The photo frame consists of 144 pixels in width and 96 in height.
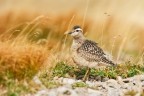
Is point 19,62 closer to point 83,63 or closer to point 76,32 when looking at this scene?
point 83,63

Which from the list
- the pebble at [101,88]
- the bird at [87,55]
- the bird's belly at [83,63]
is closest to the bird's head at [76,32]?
the bird at [87,55]

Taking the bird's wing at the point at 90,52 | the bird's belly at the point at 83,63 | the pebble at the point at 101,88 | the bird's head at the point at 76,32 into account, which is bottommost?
the pebble at the point at 101,88

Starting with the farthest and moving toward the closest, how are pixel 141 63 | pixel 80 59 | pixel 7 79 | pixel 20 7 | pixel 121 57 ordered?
pixel 20 7, pixel 121 57, pixel 141 63, pixel 80 59, pixel 7 79

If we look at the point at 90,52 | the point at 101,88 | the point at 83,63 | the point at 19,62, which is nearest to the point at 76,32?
the point at 90,52

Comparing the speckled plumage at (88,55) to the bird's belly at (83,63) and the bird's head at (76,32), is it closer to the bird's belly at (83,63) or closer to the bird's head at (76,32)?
the bird's belly at (83,63)

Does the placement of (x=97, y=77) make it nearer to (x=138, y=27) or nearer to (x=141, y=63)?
(x=141, y=63)

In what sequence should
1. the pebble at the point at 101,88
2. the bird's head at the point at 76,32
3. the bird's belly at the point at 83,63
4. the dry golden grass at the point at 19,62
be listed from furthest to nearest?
the bird's head at the point at 76,32
the bird's belly at the point at 83,63
the dry golden grass at the point at 19,62
the pebble at the point at 101,88

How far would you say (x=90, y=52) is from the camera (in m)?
16.2

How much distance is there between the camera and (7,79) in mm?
14844

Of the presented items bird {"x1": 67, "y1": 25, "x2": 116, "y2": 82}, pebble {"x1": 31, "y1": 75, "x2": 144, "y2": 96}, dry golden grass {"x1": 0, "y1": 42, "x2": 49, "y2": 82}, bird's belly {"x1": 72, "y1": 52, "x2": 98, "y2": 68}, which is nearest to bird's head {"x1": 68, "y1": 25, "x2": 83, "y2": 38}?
bird {"x1": 67, "y1": 25, "x2": 116, "y2": 82}

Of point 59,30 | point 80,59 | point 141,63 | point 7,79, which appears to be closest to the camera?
point 7,79

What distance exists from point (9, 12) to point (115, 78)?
658cm

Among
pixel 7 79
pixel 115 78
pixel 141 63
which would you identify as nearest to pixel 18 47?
pixel 7 79

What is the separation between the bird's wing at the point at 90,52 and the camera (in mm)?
16109
